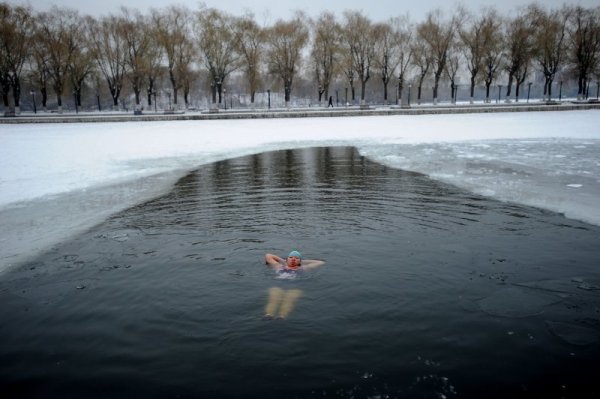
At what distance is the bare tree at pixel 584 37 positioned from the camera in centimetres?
5856

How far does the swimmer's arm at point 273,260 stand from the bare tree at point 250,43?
56.1 meters

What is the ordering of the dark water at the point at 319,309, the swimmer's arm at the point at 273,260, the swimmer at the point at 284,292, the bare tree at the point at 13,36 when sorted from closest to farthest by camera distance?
the dark water at the point at 319,309
the swimmer at the point at 284,292
the swimmer's arm at the point at 273,260
the bare tree at the point at 13,36

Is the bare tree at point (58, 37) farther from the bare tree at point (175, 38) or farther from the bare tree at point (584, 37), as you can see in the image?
the bare tree at point (584, 37)

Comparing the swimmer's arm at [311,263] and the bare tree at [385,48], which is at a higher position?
the bare tree at [385,48]

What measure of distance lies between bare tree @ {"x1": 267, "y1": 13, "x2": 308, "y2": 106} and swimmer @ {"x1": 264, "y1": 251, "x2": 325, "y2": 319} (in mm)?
55246

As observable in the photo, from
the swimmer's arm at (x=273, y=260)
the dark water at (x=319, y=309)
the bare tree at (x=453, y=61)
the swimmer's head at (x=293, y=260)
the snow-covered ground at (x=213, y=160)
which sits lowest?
the dark water at (x=319, y=309)

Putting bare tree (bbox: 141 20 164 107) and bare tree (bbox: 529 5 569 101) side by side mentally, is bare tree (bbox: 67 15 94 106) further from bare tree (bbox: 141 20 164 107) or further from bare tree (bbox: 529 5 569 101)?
bare tree (bbox: 529 5 569 101)

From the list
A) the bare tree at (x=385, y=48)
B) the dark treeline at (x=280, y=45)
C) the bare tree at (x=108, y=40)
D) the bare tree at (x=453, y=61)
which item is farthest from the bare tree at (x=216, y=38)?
the bare tree at (x=453, y=61)

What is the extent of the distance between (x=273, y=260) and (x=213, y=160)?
1254 centimetres

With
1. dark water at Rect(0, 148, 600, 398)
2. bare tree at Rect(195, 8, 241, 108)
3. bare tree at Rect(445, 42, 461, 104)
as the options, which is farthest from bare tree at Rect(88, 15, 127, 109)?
dark water at Rect(0, 148, 600, 398)

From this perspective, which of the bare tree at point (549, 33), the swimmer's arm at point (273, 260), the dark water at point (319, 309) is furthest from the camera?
the bare tree at point (549, 33)

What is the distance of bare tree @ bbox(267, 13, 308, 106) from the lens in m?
60.0

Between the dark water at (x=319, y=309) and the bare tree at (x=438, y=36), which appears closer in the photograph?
the dark water at (x=319, y=309)

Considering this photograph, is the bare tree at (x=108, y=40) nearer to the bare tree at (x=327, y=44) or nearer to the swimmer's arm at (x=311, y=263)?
the bare tree at (x=327, y=44)
